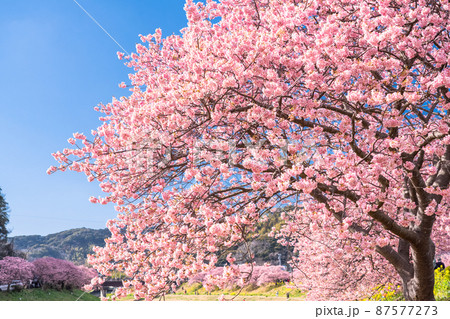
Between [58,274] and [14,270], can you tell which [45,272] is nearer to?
[58,274]

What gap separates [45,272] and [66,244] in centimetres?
7531

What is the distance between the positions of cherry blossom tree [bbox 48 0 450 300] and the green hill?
93680mm

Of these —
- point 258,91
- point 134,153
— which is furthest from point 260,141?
point 134,153

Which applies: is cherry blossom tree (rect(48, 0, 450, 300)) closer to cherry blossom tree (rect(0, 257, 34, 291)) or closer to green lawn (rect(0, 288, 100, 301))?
green lawn (rect(0, 288, 100, 301))

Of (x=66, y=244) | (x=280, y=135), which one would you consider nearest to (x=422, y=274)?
(x=280, y=135)

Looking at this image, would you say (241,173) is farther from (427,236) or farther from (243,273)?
(427,236)

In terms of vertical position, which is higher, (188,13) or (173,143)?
(188,13)

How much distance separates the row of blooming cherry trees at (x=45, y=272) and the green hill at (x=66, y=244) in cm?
5567

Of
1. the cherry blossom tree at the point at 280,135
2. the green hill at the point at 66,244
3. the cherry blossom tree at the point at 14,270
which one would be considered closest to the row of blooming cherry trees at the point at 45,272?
the cherry blossom tree at the point at 14,270

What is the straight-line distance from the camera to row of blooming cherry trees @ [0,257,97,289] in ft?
102

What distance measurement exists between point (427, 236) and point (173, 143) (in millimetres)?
5302

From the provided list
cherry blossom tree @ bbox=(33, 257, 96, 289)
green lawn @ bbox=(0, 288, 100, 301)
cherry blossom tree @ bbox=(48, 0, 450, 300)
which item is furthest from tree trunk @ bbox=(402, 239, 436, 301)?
cherry blossom tree @ bbox=(33, 257, 96, 289)

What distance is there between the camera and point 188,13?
27.7 ft

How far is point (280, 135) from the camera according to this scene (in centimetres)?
569
